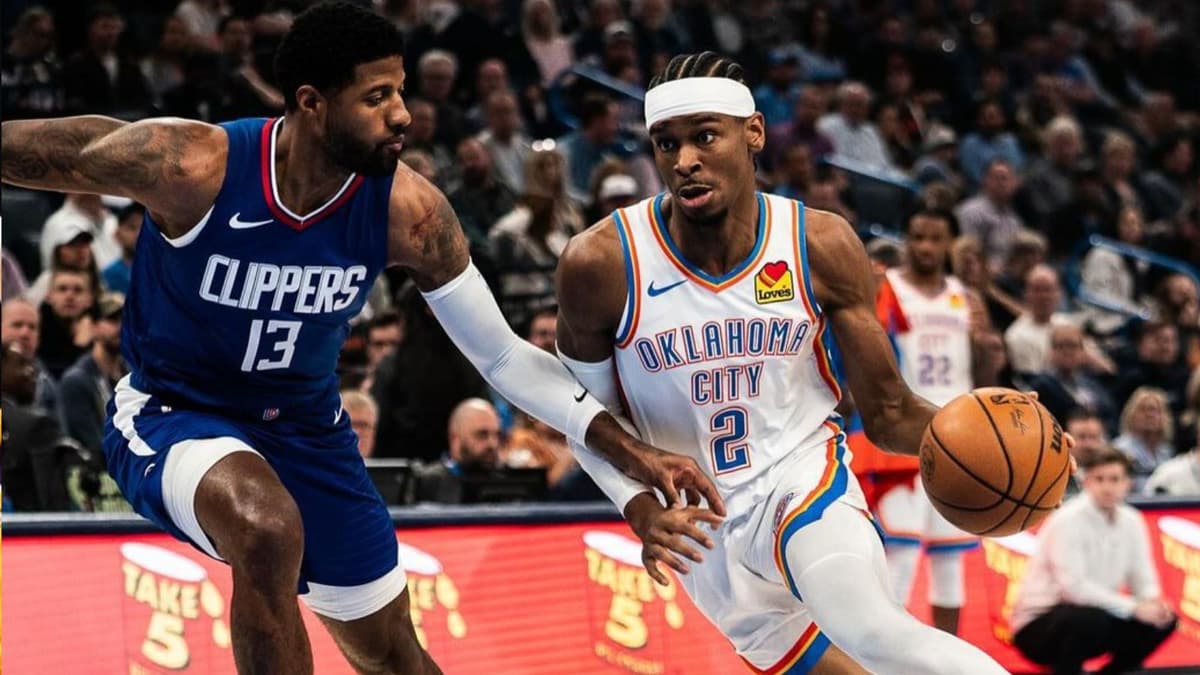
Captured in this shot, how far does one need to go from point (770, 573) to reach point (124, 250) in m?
5.62

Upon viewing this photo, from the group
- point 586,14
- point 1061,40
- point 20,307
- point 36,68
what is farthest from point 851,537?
point 1061,40

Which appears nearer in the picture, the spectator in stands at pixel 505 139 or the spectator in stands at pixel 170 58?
the spectator in stands at pixel 170 58

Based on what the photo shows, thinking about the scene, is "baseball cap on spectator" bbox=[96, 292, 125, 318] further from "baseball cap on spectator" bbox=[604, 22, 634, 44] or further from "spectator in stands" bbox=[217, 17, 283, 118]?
"baseball cap on spectator" bbox=[604, 22, 634, 44]

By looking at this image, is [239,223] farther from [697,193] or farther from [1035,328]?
[1035,328]

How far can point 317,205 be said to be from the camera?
4.92 metres

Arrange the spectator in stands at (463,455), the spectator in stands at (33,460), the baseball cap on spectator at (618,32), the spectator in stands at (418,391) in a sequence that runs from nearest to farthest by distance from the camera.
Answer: the spectator in stands at (33,460) → the spectator in stands at (463,455) → the spectator in stands at (418,391) → the baseball cap on spectator at (618,32)

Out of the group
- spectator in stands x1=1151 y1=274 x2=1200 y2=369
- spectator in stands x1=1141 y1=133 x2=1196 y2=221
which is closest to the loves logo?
spectator in stands x1=1151 y1=274 x2=1200 y2=369

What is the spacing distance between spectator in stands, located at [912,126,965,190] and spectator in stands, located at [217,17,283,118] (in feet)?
18.5

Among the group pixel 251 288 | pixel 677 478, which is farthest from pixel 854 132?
pixel 251 288

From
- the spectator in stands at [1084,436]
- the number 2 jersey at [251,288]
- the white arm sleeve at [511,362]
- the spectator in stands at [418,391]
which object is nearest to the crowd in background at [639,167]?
the spectator in stands at [418,391]

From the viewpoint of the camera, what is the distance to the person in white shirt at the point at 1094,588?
839 cm

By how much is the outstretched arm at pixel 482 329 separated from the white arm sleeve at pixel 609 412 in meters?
0.05

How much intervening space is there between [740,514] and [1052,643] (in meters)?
3.83

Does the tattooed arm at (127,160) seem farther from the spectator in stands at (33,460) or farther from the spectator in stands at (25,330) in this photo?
the spectator in stands at (25,330)
